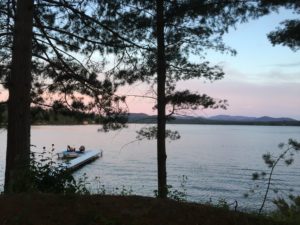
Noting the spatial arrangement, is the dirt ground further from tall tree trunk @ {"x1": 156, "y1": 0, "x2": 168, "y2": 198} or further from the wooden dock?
the wooden dock

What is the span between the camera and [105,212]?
222 inches

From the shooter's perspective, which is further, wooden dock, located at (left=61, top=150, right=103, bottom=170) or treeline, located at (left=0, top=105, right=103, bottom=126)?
wooden dock, located at (left=61, top=150, right=103, bottom=170)

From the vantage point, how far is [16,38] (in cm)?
920

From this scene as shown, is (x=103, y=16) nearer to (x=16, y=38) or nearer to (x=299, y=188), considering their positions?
(x=16, y=38)

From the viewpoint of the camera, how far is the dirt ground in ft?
17.8

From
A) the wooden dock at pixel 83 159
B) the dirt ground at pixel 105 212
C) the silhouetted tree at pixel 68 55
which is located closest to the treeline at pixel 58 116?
the silhouetted tree at pixel 68 55

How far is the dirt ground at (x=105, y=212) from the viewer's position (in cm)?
544

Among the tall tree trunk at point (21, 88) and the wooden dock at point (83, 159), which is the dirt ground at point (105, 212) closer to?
the tall tree trunk at point (21, 88)

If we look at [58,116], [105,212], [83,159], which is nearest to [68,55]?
[58,116]

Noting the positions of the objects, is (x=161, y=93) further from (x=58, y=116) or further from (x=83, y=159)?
(x=83, y=159)

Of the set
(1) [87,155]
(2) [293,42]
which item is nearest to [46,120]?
(2) [293,42]

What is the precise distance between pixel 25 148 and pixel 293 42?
26.4ft

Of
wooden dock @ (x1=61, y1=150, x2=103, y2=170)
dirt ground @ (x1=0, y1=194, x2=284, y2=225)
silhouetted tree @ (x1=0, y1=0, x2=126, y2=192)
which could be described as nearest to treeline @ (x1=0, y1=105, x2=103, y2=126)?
silhouetted tree @ (x1=0, y1=0, x2=126, y2=192)

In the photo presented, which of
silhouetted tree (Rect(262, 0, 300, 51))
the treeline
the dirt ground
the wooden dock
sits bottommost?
the wooden dock
